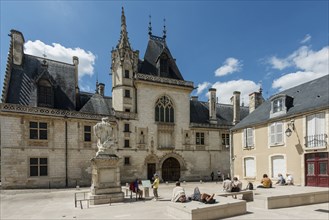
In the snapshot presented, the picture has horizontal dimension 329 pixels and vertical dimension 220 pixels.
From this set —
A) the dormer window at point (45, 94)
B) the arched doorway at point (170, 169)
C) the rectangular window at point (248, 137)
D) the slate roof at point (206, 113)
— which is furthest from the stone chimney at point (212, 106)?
the dormer window at point (45, 94)

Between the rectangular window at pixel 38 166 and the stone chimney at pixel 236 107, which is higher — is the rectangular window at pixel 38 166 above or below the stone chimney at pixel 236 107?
below

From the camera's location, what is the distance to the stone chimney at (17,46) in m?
21.2

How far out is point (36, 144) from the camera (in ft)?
65.2

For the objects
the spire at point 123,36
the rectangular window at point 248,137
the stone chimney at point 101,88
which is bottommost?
the rectangular window at point 248,137

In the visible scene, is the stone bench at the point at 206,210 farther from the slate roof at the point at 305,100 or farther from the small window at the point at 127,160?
the small window at the point at 127,160

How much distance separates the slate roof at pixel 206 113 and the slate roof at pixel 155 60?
4658 mm

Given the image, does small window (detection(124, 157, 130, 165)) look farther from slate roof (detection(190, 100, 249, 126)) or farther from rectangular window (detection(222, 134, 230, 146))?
rectangular window (detection(222, 134, 230, 146))

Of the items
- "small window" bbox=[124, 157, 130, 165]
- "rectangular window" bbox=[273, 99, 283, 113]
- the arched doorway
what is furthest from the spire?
"rectangular window" bbox=[273, 99, 283, 113]

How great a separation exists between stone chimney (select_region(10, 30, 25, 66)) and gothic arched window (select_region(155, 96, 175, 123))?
14.4m

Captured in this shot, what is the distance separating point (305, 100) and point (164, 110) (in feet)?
Answer: 47.9

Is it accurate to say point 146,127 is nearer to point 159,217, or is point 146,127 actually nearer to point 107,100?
point 107,100

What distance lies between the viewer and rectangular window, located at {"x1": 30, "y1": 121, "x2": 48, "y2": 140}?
19875 mm

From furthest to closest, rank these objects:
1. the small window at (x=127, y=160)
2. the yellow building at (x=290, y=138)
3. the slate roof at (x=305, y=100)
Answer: the small window at (x=127, y=160)
the slate roof at (x=305, y=100)
the yellow building at (x=290, y=138)

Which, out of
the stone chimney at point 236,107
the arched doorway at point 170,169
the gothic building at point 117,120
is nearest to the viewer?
the gothic building at point 117,120
